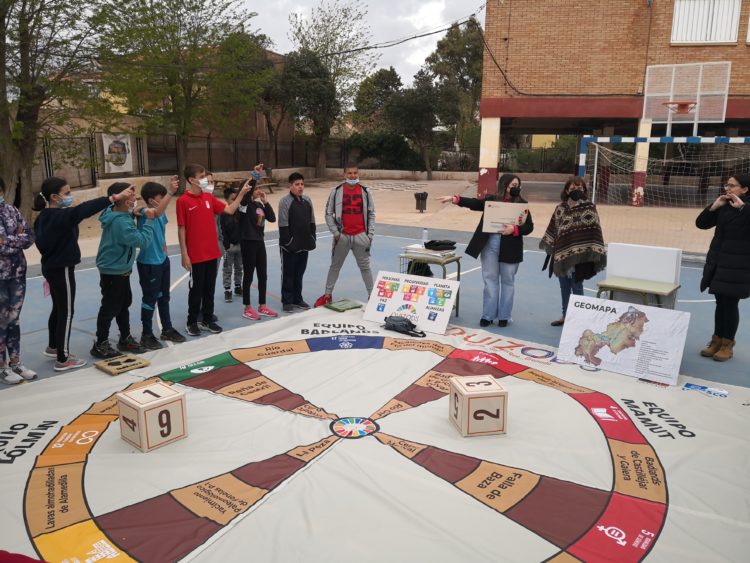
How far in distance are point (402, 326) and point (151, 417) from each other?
334 cm

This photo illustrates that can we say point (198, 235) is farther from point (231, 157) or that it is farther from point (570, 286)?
point (231, 157)

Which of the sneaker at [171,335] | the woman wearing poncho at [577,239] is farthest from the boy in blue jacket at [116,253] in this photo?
the woman wearing poncho at [577,239]

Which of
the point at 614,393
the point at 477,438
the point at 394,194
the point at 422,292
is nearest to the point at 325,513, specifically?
the point at 477,438

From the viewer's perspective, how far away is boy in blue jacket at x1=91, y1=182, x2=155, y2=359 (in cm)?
564

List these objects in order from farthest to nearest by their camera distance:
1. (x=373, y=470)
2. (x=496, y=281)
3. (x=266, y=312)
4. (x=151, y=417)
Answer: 1. (x=266, y=312)
2. (x=496, y=281)
3. (x=151, y=417)
4. (x=373, y=470)

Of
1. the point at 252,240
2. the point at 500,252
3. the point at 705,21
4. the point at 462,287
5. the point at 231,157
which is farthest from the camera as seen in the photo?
the point at 231,157

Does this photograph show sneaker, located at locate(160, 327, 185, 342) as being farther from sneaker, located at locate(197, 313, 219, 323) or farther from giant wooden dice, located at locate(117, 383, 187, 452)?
giant wooden dice, located at locate(117, 383, 187, 452)

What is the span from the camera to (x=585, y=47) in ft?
67.5

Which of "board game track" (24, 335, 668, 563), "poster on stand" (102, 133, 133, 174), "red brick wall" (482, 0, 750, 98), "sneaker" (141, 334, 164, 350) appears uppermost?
"red brick wall" (482, 0, 750, 98)

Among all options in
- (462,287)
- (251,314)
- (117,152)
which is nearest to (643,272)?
(462,287)

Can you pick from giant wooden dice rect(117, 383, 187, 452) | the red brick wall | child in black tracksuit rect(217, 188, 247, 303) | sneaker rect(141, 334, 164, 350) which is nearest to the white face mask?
child in black tracksuit rect(217, 188, 247, 303)

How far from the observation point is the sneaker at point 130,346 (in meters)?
6.09

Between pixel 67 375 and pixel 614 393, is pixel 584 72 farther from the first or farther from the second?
pixel 67 375

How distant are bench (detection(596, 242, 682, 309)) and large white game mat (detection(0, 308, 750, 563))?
3.81 feet
